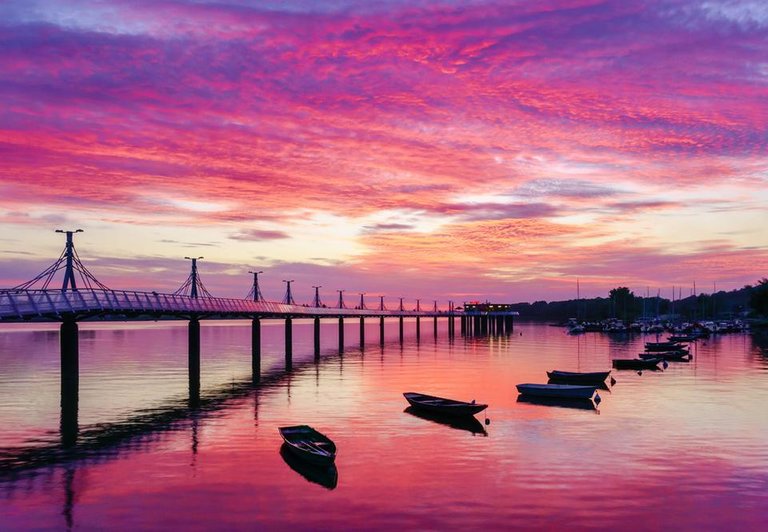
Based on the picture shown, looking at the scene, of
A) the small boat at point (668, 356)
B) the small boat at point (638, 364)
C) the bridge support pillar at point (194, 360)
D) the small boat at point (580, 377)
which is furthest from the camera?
the small boat at point (668, 356)

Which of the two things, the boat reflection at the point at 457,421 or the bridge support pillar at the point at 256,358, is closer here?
the boat reflection at the point at 457,421

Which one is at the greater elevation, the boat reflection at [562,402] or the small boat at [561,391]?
the small boat at [561,391]

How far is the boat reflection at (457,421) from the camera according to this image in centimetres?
5444

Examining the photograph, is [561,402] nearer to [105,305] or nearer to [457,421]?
[457,421]

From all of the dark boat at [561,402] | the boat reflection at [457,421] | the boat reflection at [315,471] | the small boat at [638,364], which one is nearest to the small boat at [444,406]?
the boat reflection at [457,421]

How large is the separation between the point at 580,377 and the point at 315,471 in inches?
2088

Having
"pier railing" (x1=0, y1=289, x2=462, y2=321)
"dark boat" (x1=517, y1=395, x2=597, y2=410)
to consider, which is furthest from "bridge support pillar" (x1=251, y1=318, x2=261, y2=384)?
"dark boat" (x1=517, y1=395, x2=597, y2=410)

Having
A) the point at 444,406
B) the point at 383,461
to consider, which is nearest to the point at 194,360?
the point at 444,406

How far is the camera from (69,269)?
284 feet

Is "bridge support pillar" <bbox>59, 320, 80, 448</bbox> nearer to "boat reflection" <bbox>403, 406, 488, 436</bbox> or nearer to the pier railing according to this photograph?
the pier railing

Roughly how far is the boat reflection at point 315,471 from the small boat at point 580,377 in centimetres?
4968

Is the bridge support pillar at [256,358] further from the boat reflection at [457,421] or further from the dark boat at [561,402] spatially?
the dark boat at [561,402]

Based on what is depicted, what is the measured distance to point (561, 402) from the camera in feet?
226

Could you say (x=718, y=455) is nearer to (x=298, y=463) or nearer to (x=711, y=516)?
(x=711, y=516)
